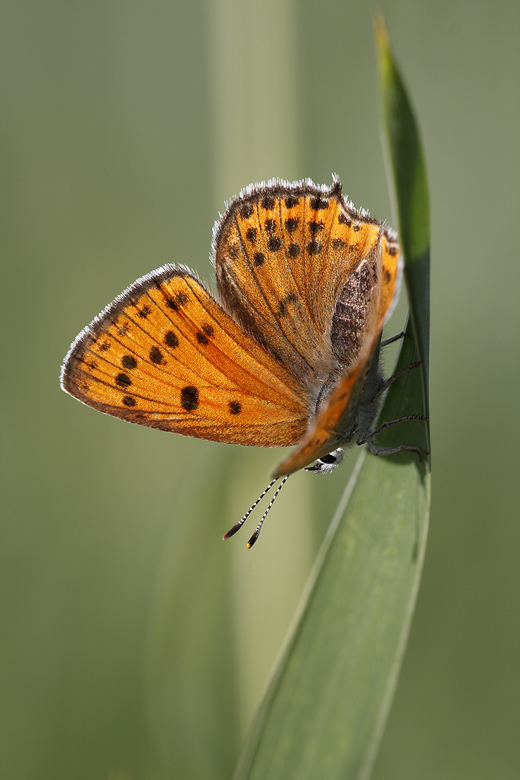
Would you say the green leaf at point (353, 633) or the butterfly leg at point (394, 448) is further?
the butterfly leg at point (394, 448)

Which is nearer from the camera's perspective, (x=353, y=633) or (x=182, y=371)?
(x=353, y=633)

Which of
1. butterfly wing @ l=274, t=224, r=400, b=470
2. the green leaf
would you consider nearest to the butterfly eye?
butterfly wing @ l=274, t=224, r=400, b=470

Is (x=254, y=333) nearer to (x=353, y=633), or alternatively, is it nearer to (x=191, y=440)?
(x=353, y=633)

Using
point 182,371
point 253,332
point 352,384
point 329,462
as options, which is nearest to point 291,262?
point 253,332

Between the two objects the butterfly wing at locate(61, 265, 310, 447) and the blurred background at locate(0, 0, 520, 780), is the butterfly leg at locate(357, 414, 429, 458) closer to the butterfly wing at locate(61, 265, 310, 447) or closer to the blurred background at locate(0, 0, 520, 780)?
the butterfly wing at locate(61, 265, 310, 447)

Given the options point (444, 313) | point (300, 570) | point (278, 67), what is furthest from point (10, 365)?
point (444, 313)

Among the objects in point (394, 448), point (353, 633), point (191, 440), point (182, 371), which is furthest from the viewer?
point (191, 440)

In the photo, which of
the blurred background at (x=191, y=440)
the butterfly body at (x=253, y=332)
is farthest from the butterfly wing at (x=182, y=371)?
the blurred background at (x=191, y=440)

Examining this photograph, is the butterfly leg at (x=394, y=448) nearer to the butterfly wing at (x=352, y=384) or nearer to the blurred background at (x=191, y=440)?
the butterfly wing at (x=352, y=384)

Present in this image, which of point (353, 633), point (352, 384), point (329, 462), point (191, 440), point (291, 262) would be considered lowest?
point (353, 633)
